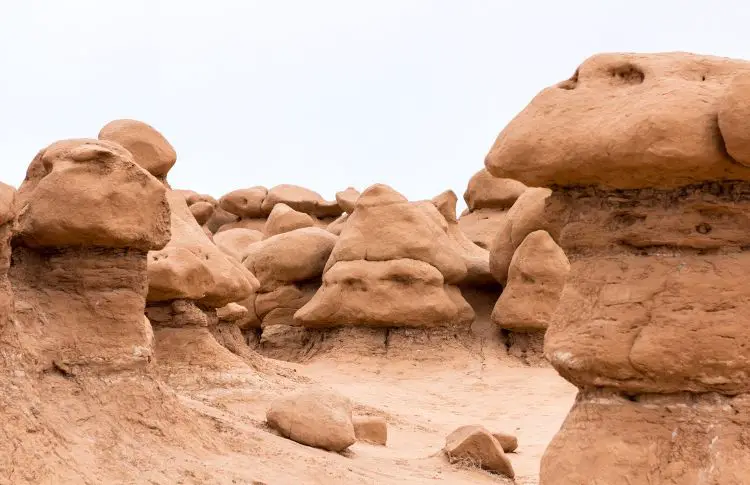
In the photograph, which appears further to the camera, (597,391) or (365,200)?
(365,200)

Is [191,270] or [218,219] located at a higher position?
[191,270]

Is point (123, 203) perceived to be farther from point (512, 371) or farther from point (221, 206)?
point (221, 206)

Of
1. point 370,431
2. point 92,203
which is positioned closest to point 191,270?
point 370,431

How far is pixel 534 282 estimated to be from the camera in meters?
15.3

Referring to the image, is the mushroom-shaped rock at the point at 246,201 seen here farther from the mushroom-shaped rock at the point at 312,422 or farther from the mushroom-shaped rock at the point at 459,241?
the mushroom-shaped rock at the point at 312,422

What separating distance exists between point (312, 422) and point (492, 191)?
12.7 m

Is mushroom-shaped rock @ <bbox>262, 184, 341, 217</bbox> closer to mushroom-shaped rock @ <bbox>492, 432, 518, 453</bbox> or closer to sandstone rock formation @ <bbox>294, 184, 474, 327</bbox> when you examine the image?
sandstone rock formation @ <bbox>294, 184, 474, 327</bbox>

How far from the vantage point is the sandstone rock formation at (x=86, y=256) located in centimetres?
652

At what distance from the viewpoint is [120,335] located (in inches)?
266

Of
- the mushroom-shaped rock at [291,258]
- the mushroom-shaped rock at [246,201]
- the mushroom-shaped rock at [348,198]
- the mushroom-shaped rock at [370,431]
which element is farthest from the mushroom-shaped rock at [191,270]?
the mushroom-shaped rock at [246,201]

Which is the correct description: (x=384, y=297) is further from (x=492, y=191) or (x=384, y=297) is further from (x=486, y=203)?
(x=486, y=203)

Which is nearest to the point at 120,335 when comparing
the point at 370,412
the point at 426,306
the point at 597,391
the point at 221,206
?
the point at 597,391

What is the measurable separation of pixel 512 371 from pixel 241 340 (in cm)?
457

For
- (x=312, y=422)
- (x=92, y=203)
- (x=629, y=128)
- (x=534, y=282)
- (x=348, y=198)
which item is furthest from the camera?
(x=348, y=198)
